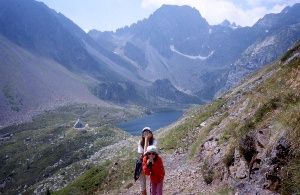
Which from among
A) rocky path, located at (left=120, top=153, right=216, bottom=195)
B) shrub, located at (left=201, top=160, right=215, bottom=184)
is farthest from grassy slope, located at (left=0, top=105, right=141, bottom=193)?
shrub, located at (left=201, top=160, right=215, bottom=184)

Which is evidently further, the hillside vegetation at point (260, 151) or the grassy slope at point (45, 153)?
the grassy slope at point (45, 153)

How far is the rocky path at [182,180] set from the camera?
18734 millimetres

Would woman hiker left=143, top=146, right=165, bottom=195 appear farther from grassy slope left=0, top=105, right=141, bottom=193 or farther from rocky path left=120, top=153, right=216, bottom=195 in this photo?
grassy slope left=0, top=105, right=141, bottom=193

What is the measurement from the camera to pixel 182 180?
21.4 m

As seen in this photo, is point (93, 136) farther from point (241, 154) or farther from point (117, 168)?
point (241, 154)

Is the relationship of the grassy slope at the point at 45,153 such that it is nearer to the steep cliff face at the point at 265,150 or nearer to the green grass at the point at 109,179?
the green grass at the point at 109,179

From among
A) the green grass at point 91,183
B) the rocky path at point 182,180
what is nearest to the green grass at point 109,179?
the green grass at point 91,183

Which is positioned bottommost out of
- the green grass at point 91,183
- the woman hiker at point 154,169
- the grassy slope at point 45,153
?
the green grass at point 91,183

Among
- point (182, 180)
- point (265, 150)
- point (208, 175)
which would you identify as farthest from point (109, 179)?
point (265, 150)

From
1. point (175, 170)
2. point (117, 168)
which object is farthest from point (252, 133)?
point (117, 168)

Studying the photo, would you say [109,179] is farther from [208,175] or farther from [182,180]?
[208,175]

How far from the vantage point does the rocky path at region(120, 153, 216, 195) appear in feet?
61.5

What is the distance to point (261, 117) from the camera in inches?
715

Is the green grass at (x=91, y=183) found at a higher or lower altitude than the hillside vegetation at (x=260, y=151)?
lower
